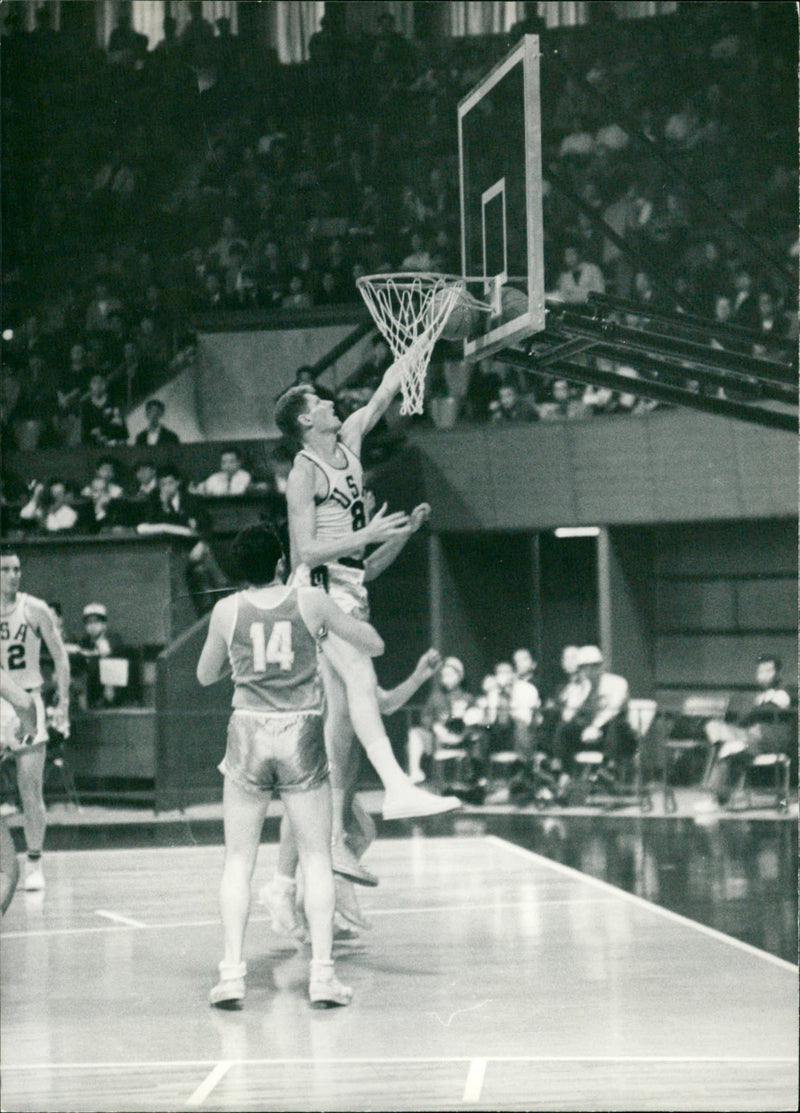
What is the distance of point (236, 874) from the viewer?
621 centimetres

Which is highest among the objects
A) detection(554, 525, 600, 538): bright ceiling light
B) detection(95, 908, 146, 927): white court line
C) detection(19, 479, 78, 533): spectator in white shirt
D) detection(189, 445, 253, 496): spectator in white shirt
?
detection(189, 445, 253, 496): spectator in white shirt

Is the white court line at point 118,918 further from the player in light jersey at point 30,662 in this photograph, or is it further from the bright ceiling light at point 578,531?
the bright ceiling light at point 578,531

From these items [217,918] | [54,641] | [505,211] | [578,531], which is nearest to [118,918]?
[217,918]

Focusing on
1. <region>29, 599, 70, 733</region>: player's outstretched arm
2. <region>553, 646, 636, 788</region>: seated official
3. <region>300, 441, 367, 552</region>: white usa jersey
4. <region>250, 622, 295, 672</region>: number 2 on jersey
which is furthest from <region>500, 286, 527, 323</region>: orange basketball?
<region>553, 646, 636, 788</region>: seated official

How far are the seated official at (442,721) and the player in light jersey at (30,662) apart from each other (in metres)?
5.47

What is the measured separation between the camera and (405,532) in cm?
666

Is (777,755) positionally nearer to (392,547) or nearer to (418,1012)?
(392,547)

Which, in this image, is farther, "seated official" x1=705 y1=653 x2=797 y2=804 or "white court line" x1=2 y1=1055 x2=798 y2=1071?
"seated official" x1=705 y1=653 x2=797 y2=804

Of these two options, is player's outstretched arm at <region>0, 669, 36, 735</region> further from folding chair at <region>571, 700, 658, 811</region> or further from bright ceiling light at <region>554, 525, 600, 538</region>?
bright ceiling light at <region>554, 525, 600, 538</region>

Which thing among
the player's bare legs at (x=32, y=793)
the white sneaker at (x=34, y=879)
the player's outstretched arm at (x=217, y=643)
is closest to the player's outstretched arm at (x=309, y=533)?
the player's outstretched arm at (x=217, y=643)

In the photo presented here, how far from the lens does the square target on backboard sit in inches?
306

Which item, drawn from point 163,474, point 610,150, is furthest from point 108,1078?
point 610,150

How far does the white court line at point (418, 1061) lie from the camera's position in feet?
18.2

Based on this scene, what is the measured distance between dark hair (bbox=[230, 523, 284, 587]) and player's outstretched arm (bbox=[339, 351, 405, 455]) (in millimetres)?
1456
